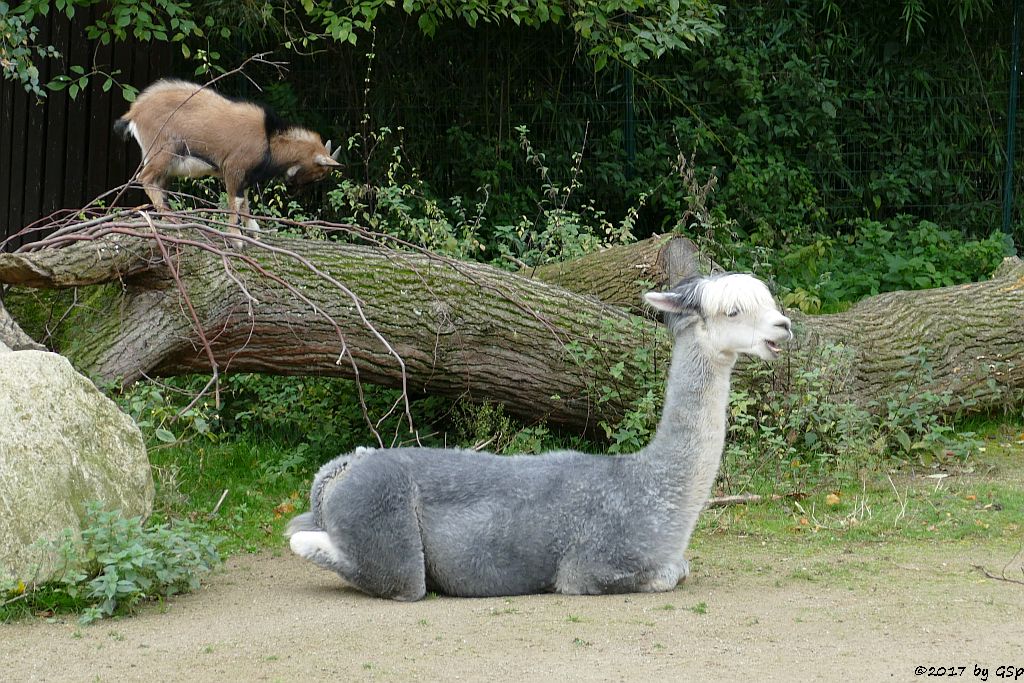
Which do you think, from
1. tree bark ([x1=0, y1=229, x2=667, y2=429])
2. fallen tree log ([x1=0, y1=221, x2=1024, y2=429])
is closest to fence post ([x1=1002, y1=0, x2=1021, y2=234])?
fallen tree log ([x1=0, y1=221, x2=1024, y2=429])

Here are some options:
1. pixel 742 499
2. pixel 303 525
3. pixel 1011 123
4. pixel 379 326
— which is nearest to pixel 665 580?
pixel 303 525

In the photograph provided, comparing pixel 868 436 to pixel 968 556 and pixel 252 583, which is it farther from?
pixel 252 583

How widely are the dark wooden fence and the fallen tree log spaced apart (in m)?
4.93

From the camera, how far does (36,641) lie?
4652 mm

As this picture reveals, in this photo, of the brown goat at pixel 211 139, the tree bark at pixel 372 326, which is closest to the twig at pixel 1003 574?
the tree bark at pixel 372 326

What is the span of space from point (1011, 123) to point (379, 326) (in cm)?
843

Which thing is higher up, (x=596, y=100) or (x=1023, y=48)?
(x=1023, y=48)

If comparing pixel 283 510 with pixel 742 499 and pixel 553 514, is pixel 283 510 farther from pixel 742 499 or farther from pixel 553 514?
pixel 742 499

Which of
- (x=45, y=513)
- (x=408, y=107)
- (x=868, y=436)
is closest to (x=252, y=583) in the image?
(x=45, y=513)

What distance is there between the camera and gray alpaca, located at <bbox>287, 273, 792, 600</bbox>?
5.11 metres

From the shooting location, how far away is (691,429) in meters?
5.17

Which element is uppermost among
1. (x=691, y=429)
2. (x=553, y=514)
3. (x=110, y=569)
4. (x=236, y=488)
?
(x=691, y=429)

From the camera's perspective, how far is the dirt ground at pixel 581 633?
418cm

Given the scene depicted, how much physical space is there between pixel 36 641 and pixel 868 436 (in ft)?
16.3
